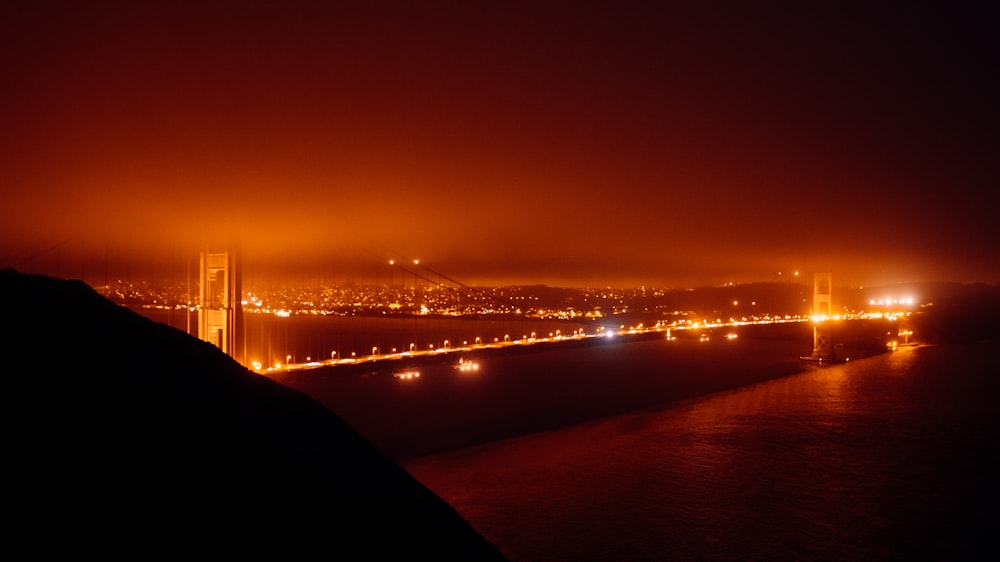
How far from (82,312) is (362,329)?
6923 cm

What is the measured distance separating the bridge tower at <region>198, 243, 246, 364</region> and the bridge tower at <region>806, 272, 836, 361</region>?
3456 cm

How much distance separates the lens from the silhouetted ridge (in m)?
1.26

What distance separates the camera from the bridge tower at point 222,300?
15.8 metres

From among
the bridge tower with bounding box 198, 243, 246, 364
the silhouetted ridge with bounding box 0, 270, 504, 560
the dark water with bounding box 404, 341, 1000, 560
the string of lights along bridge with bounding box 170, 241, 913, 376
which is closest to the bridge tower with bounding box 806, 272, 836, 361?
the string of lights along bridge with bounding box 170, 241, 913, 376

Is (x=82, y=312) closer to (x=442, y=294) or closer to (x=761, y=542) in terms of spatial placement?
(x=761, y=542)

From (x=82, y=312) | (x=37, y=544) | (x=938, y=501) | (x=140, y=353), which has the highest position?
(x=82, y=312)

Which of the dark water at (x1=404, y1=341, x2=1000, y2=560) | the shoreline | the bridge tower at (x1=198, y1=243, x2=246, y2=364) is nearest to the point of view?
the dark water at (x1=404, y1=341, x2=1000, y2=560)

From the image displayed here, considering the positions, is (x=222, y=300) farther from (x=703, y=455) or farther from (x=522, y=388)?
(x=522, y=388)

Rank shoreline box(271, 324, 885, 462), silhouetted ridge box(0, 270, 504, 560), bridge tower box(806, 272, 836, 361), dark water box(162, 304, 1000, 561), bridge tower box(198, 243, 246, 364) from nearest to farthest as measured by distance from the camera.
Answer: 1. silhouetted ridge box(0, 270, 504, 560)
2. dark water box(162, 304, 1000, 561)
3. bridge tower box(198, 243, 246, 364)
4. shoreline box(271, 324, 885, 462)
5. bridge tower box(806, 272, 836, 361)

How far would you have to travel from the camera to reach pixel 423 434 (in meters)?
19.4

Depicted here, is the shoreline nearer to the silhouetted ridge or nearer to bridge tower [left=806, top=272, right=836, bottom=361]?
bridge tower [left=806, top=272, right=836, bottom=361]

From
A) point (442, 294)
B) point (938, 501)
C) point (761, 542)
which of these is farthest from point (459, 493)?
point (442, 294)

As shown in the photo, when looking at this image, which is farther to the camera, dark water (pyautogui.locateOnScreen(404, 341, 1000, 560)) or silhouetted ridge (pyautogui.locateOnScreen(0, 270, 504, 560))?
dark water (pyautogui.locateOnScreen(404, 341, 1000, 560))

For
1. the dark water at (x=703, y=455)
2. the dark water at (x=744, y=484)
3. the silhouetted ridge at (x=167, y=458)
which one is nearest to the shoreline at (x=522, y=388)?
the dark water at (x=703, y=455)
